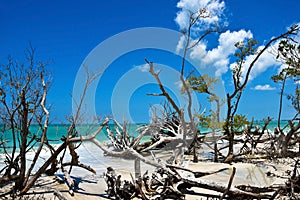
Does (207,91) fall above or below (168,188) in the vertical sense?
above

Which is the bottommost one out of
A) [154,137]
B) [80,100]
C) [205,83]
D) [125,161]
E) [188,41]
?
[125,161]

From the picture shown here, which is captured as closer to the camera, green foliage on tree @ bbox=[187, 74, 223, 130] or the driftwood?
the driftwood

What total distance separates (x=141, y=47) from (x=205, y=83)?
368cm

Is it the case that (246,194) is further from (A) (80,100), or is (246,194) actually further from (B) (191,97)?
(B) (191,97)

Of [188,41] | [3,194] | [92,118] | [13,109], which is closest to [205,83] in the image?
[188,41]

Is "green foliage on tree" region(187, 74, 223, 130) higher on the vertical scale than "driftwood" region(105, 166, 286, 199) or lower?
higher

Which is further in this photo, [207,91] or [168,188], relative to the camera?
[207,91]

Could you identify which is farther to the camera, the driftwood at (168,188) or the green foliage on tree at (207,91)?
the green foliage on tree at (207,91)

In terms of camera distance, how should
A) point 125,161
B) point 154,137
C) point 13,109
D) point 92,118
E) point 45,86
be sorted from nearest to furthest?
point 13,109 < point 45,86 < point 92,118 < point 125,161 < point 154,137

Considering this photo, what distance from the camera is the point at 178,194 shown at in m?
6.79

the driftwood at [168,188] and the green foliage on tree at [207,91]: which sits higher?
the green foliage on tree at [207,91]

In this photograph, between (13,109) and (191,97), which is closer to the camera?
(13,109)

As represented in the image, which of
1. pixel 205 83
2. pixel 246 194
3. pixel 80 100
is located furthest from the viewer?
pixel 205 83

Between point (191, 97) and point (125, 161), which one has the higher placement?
point (191, 97)
